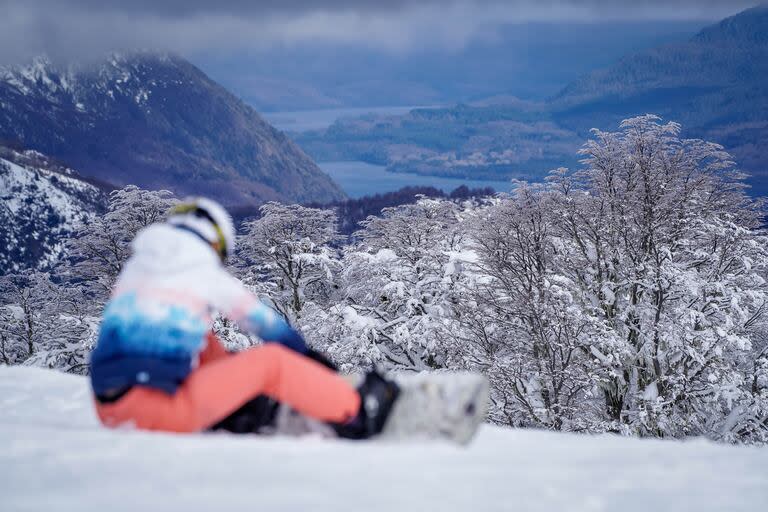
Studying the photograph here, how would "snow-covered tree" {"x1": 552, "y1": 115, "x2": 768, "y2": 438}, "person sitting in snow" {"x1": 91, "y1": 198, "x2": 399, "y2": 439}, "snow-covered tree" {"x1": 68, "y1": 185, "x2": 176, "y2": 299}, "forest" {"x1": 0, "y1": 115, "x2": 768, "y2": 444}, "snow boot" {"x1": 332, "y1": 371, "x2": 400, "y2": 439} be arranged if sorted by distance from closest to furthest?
1. "person sitting in snow" {"x1": 91, "y1": 198, "x2": 399, "y2": 439}
2. "snow boot" {"x1": 332, "y1": 371, "x2": 400, "y2": 439}
3. "snow-covered tree" {"x1": 552, "y1": 115, "x2": 768, "y2": 438}
4. "forest" {"x1": 0, "y1": 115, "x2": 768, "y2": 444}
5. "snow-covered tree" {"x1": 68, "y1": 185, "x2": 176, "y2": 299}

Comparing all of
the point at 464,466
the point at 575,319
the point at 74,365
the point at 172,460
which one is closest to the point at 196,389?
the point at 172,460

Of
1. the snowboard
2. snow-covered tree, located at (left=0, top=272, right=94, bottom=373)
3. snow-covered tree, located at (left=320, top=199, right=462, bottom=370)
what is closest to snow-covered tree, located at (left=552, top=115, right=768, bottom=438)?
snow-covered tree, located at (left=320, top=199, right=462, bottom=370)

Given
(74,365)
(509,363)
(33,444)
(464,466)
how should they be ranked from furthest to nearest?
(74,365) → (509,363) → (33,444) → (464,466)

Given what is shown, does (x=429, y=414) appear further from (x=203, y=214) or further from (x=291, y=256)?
(x=291, y=256)

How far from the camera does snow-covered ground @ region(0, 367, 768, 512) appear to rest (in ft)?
8.16

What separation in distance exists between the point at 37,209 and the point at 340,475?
129569 mm

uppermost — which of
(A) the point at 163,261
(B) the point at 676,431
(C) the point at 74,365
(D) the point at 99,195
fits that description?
(D) the point at 99,195

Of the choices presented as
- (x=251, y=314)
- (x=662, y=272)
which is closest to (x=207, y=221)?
(x=251, y=314)

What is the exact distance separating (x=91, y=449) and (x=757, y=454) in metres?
3.95

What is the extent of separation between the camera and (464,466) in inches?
118

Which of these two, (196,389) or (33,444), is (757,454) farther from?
(33,444)

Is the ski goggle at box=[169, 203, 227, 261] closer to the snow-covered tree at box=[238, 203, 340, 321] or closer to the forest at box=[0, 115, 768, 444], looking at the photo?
the forest at box=[0, 115, 768, 444]

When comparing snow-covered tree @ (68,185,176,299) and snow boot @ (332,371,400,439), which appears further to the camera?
snow-covered tree @ (68,185,176,299)

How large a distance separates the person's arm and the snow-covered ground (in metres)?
0.52
